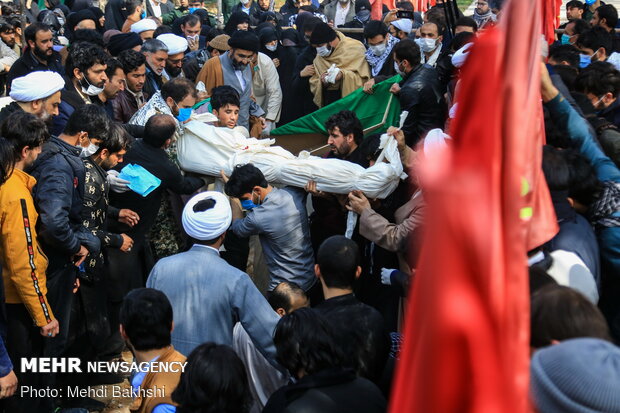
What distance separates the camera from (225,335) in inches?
160

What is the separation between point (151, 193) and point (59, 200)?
116 centimetres

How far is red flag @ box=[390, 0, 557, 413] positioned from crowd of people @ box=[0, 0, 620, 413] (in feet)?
1.67

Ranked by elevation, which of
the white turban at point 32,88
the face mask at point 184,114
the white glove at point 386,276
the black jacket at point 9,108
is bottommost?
the white glove at point 386,276

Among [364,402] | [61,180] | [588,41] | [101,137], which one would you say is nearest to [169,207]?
[101,137]

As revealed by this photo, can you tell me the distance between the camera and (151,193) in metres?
5.63

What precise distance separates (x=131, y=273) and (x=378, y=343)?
2.56 meters

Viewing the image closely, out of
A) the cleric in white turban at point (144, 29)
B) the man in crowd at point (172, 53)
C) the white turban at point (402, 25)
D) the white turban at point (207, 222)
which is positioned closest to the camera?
the white turban at point (207, 222)

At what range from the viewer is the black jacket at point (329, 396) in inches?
114

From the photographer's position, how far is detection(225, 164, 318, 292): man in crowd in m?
5.16

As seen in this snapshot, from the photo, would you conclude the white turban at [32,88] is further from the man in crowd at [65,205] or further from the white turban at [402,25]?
the white turban at [402,25]

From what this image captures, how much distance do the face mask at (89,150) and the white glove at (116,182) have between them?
Result: 1.23ft

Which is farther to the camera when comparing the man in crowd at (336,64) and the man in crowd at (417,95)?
the man in crowd at (336,64)

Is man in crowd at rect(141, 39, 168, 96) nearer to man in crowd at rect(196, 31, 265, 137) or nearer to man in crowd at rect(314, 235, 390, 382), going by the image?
man in crowd at rect(196, 31, 265, 137)

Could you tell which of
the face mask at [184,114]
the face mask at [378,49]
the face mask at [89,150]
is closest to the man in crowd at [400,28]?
the face mask at [378,49]
